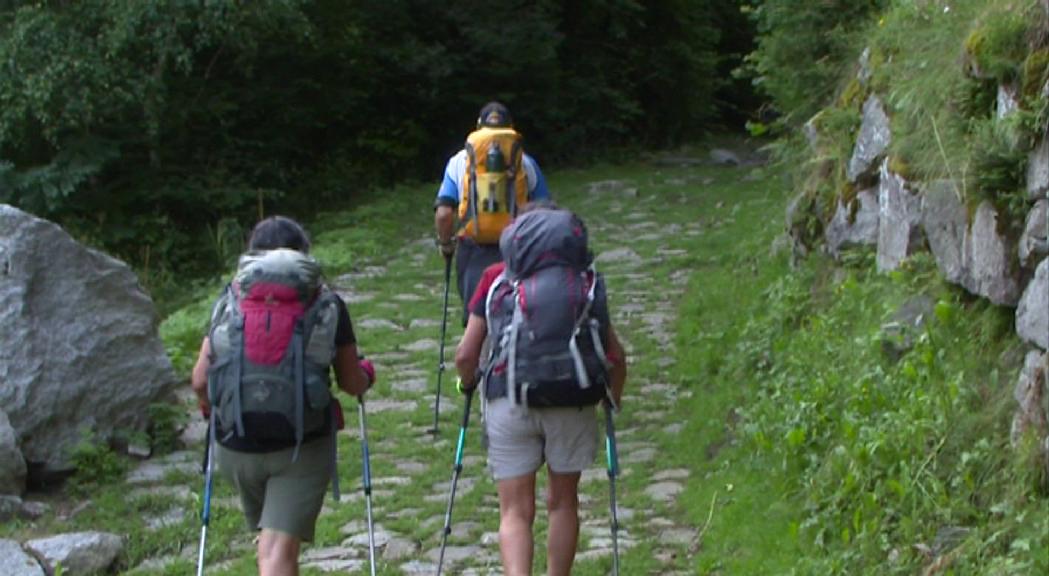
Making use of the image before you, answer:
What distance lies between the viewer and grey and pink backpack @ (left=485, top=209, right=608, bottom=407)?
5.34m

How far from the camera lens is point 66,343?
8.56 metres

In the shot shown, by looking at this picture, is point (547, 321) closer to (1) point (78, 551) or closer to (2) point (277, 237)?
(2) point (277, 237)

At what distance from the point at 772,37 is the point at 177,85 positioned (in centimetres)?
1050

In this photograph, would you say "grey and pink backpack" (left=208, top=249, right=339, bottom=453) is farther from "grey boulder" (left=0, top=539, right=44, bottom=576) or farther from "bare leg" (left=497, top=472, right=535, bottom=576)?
"grey boulder" (left=0, top=539, right=44, bottom=576)

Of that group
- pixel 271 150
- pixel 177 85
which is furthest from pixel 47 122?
pixel 271 150

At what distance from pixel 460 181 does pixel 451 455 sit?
1.65 m

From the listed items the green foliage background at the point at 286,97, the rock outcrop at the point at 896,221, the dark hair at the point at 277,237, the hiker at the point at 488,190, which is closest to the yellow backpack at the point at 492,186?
the hiker at the point at 488,190

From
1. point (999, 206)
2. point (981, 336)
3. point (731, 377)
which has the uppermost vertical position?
point (999, 206)

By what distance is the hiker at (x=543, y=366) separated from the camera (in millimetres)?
5352

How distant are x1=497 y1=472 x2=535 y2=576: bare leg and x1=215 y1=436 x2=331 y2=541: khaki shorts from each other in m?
0.68

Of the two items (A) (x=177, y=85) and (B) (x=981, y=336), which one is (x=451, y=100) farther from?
(B) (x=981, y=336)

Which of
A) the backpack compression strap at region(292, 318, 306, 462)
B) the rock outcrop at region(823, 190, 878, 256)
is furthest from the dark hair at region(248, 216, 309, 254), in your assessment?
the rock outcrop at region(823, 190, 878, 256)

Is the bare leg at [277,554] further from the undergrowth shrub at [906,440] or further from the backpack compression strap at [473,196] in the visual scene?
the backpack compression strap at [473,196]

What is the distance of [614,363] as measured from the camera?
5605mm
